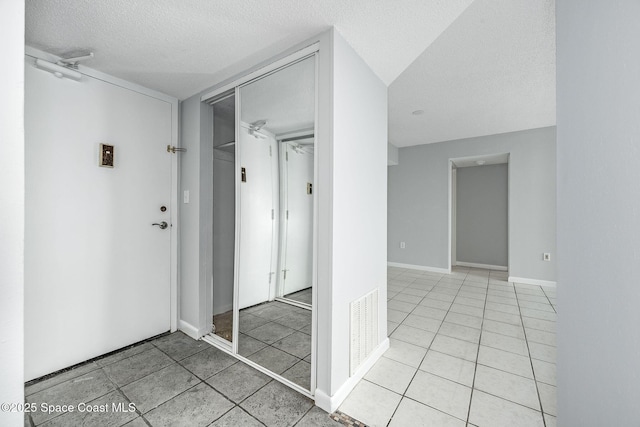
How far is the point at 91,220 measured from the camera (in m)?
2.09

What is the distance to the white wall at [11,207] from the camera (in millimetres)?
874

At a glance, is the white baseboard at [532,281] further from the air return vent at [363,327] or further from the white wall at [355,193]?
the air return vent at [363,327]

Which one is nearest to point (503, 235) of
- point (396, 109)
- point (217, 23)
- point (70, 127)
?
point (396, 109)

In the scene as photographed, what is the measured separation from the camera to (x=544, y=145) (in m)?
4.31

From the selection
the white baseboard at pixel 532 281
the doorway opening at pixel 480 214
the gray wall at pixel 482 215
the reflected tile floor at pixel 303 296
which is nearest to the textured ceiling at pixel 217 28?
the reflected tile floor at pixel 303 296

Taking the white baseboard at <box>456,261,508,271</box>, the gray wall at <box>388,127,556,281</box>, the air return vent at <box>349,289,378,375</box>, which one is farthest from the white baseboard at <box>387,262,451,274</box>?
the air return vent at <box>349,289,378,375</box>

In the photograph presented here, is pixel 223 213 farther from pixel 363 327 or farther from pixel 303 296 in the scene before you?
pixel 363 327

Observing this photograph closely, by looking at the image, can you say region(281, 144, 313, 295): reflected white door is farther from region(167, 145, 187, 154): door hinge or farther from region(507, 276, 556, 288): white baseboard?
region(507, 276, 556, 288): white baseboard

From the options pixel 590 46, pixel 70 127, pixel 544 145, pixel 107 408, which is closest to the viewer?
pixel 590 46

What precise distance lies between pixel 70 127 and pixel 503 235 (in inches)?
281

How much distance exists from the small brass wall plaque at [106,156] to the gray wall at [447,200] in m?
5.01

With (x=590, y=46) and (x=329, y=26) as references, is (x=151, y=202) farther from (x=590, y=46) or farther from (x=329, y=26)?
(x=590, y=46)

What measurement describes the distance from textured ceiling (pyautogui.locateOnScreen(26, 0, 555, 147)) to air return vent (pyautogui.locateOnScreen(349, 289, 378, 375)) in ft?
6.10

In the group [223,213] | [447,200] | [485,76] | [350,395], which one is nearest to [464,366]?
[350,395]
